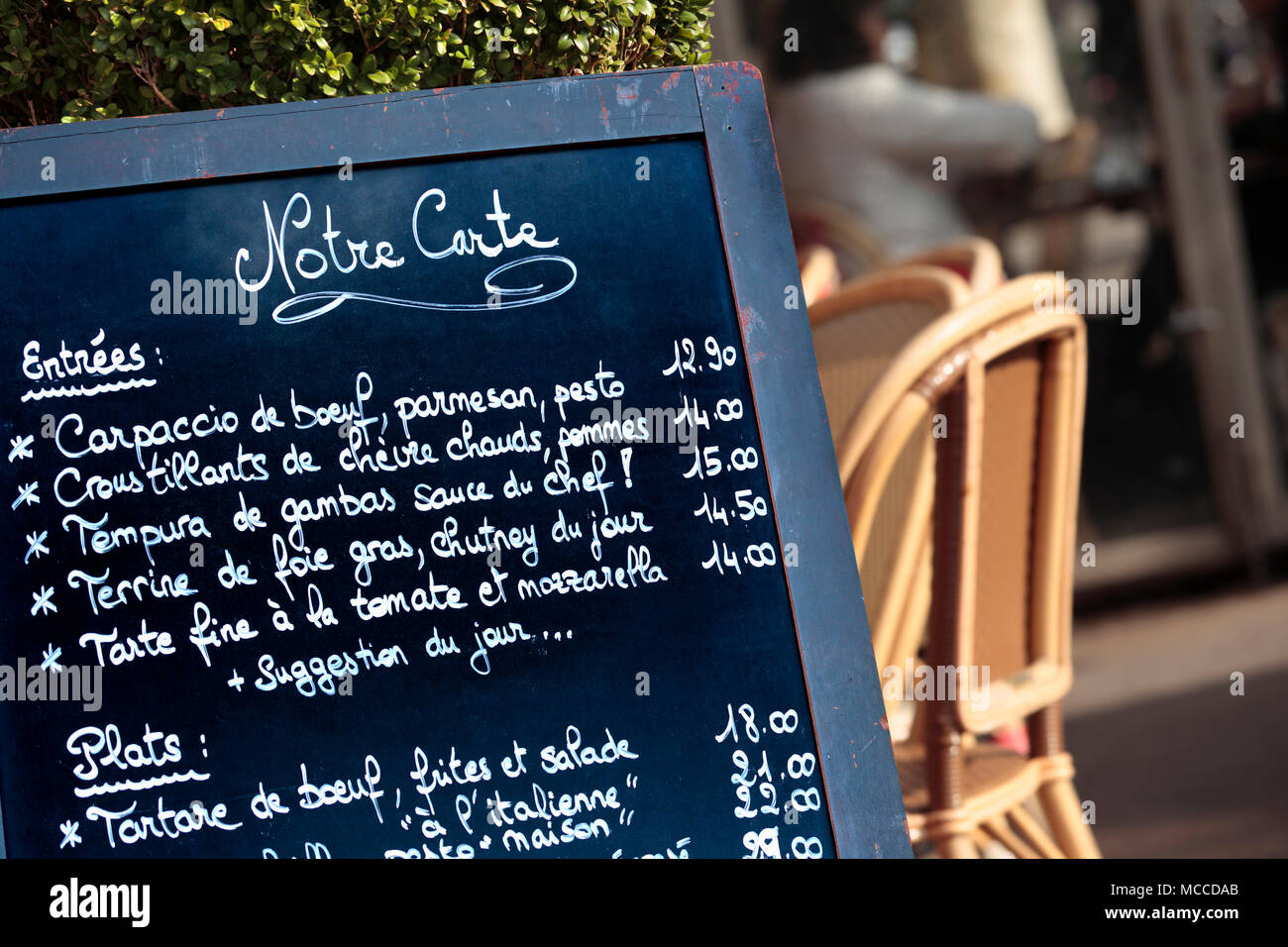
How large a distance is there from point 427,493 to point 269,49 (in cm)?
61

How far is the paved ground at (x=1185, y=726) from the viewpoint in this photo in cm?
317

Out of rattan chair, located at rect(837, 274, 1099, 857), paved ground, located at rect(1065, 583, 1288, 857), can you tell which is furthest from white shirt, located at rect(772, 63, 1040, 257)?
rattan chair, located at rect(837, 274, 1099, 857)

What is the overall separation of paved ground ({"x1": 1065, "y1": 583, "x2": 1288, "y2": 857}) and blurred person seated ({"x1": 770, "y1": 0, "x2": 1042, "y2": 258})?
168 cm

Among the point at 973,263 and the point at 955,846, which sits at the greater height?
the point at 973,263

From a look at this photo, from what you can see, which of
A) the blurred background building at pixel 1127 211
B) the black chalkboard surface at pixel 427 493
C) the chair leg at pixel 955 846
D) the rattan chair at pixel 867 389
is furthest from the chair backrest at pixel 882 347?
the blurred background building at pixel 1127 211

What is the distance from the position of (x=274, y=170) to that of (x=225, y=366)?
24cm

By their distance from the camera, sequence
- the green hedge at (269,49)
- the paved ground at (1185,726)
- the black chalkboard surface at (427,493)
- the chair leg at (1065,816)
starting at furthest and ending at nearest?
→ the paved ground at (1185,726) < the chair leg at (1065,816) < the green hedge at (269,49) < the black chalkboard surface at (427,493)

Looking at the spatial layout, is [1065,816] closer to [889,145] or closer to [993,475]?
[993,475]

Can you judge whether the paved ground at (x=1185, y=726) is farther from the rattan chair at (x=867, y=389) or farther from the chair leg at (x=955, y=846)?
the chair leg at (x=955, y=846)

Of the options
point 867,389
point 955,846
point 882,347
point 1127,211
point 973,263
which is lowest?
point 955,846

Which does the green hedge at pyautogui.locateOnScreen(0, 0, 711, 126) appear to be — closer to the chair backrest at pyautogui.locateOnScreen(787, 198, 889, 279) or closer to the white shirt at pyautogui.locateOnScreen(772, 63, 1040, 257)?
the chair backrest at pyautogui.locateOnScreen(787, 198, 889, 279)

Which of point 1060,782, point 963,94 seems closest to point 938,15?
point 963,94

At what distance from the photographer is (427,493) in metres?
1.44

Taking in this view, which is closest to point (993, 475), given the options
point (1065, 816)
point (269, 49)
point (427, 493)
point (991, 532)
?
point (991, 532)
